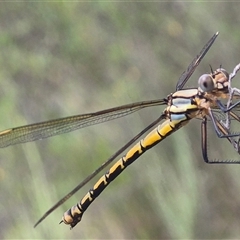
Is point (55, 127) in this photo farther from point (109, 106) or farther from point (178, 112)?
point (109, 106)

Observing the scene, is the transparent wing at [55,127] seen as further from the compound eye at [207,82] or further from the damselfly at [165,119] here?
the compound eye at [207,82]

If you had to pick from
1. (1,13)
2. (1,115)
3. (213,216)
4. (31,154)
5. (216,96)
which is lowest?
(213,216)

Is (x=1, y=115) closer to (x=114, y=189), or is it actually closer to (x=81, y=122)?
(x=114, y=189)

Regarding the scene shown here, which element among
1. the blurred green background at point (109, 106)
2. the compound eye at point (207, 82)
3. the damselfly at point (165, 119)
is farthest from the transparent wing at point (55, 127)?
the blurred green background at point (109, 106)

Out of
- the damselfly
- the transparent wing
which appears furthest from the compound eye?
the transparent wing

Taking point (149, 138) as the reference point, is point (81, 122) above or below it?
above

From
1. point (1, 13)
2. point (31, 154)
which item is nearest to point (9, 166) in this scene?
point (31, 154)

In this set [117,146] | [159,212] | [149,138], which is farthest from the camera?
[117,146]
